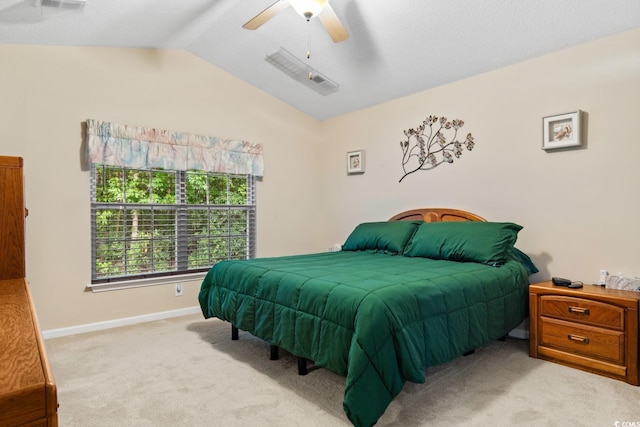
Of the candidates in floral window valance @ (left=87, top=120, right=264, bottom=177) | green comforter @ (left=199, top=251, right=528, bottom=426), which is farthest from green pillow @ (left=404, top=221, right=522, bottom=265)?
floral window valance @ (left=87, top=120, right=264, bottom=177)

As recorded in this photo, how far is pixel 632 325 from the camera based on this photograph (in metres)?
2.38

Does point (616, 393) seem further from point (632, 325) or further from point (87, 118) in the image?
point (87, 118)

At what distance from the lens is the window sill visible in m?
3.61

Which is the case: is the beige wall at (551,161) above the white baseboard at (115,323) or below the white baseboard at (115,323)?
above

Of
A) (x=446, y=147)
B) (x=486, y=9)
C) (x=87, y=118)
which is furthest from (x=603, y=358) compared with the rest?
(x=87, y=118)

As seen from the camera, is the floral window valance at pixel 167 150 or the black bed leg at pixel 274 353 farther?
the floral window valance at pixel 167 150

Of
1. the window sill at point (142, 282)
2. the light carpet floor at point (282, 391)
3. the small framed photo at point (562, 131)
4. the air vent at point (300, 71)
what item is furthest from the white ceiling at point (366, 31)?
the light carpet floor at point (282, 391)

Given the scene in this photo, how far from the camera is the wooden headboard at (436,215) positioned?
3.69 m

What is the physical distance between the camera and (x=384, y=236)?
381cm

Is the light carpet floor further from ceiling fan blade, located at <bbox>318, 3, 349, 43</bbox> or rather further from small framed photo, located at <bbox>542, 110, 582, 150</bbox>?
ceiling fan blade, located at <bbox>318, 3, 349, 43</bbox>

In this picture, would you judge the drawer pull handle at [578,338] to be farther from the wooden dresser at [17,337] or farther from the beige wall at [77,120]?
the beige wall at [77,120]

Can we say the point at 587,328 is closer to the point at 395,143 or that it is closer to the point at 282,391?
the point at 282,391

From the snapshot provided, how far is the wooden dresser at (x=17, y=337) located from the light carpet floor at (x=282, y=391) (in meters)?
1.05

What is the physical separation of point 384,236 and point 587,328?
1762 mm
